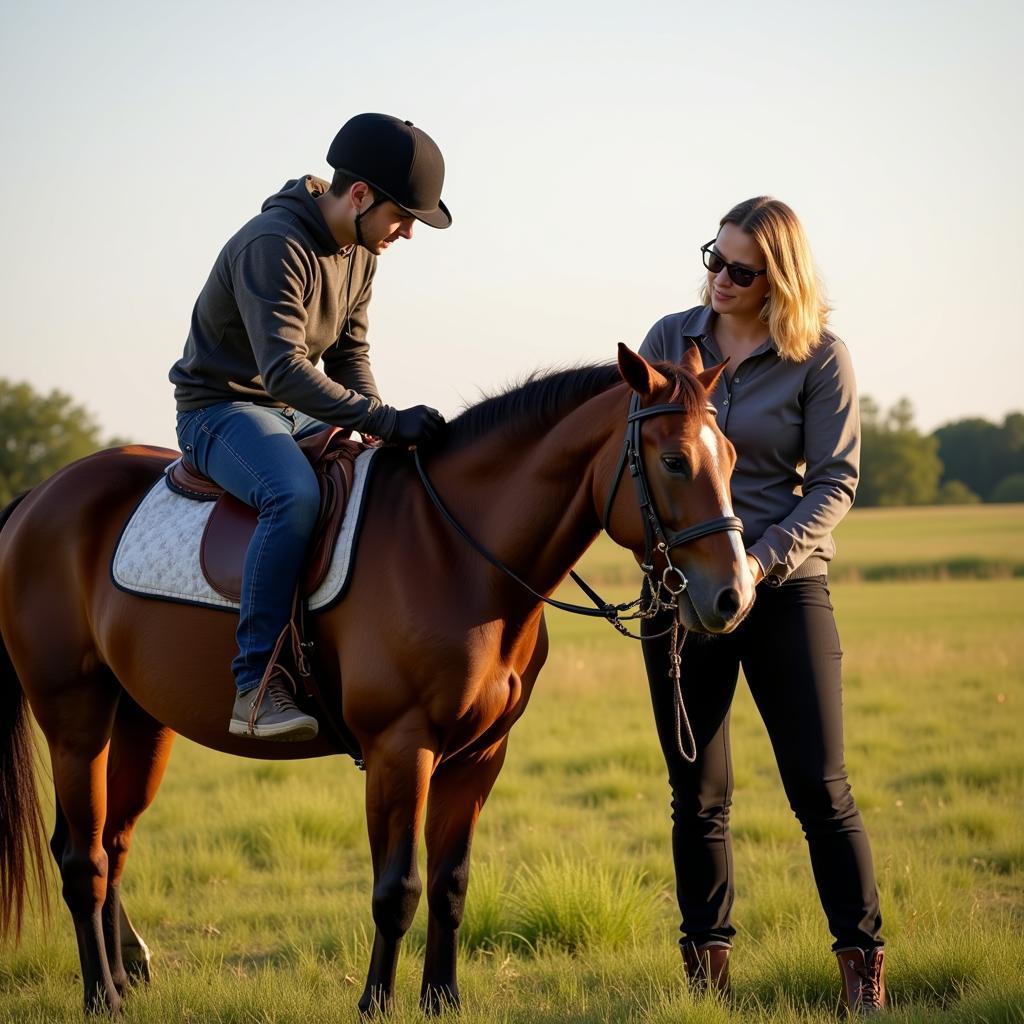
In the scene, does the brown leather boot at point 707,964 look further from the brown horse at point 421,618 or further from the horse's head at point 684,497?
the horse's head at point 684,497

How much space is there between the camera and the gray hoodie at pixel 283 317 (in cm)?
420

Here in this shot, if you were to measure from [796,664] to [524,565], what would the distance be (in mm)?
1136

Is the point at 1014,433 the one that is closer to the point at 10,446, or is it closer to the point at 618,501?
the point at 10,446

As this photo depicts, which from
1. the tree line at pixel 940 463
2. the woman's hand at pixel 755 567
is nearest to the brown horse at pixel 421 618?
the woman's hand at pixel 755 567

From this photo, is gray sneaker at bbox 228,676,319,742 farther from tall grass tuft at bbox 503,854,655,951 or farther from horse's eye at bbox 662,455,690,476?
tall grass tuft at bbox 503,854,655,951

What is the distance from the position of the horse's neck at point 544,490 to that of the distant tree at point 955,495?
83918mm

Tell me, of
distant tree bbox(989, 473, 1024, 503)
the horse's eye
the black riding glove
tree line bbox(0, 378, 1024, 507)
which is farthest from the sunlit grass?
distant tree bbox(989, 473, 1024, 503)

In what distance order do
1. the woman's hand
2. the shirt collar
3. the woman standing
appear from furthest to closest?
the shirt collar, the woman standing, the woman's hand

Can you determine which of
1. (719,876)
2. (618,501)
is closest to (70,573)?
(618,501)

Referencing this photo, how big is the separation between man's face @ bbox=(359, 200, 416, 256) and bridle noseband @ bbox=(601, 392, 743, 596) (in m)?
1.33

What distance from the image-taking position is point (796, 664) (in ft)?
13.9

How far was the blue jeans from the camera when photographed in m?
4.10

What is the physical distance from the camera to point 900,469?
85.2 metres

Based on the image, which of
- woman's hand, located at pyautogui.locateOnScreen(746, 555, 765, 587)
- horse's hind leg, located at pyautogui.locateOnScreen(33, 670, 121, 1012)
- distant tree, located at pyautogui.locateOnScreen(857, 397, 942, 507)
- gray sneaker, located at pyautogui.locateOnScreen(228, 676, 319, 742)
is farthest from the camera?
distant tree, located at pyautogui.locateOnScreen(857, 397, 942, 507)
